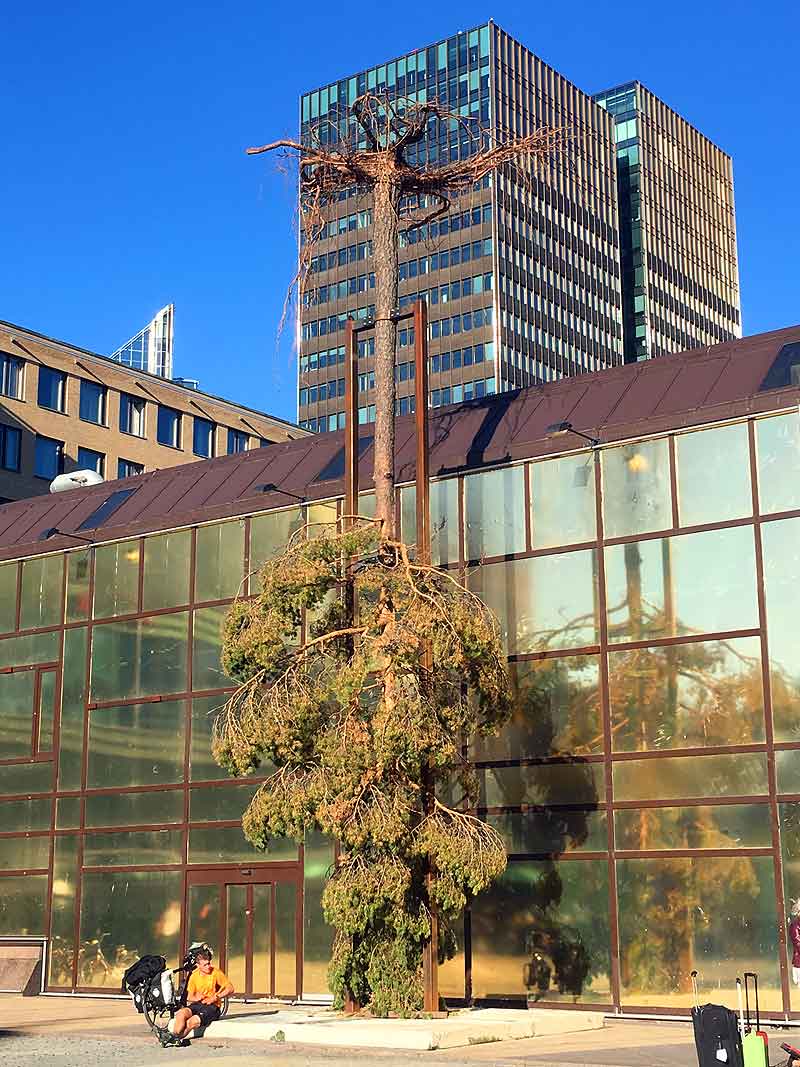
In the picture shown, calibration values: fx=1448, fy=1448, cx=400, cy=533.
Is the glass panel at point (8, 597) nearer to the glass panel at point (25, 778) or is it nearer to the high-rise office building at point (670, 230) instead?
the glass panel at point (25, 778)

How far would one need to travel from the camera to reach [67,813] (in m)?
30.7

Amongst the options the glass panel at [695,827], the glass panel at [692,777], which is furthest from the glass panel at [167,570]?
the glass panel at [695,827]

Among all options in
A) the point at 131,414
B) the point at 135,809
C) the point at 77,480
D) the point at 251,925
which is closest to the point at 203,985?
the point at 251,925

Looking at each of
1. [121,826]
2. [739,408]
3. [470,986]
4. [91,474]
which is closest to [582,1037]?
[470,986]

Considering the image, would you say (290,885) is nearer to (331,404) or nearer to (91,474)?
(91,474)

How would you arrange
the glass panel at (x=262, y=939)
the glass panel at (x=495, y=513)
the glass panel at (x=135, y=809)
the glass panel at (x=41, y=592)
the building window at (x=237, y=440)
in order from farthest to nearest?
the building window at (x=237, y=440) → the glass panel at (x=41, y=592) → the glass panel at (x=135, y=809) → the glass panel at (x=262, y=939) → the glass panel at (x=495, y=513)

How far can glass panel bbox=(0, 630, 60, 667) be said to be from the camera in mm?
32125

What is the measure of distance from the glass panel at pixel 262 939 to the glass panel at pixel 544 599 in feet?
22.5

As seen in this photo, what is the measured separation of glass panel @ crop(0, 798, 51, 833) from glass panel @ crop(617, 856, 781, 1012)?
13.6 meters

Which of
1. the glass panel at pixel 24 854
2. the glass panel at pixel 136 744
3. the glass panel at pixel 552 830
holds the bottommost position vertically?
the glass panel at pixel 24 854

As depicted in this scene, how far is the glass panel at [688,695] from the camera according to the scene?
74.4 feet

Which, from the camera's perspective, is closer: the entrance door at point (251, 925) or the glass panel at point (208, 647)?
the entrance door at point (251, 925)

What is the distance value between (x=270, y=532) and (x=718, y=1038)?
16459mm

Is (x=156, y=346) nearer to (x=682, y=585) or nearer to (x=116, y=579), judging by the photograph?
(x=116, y=579)
